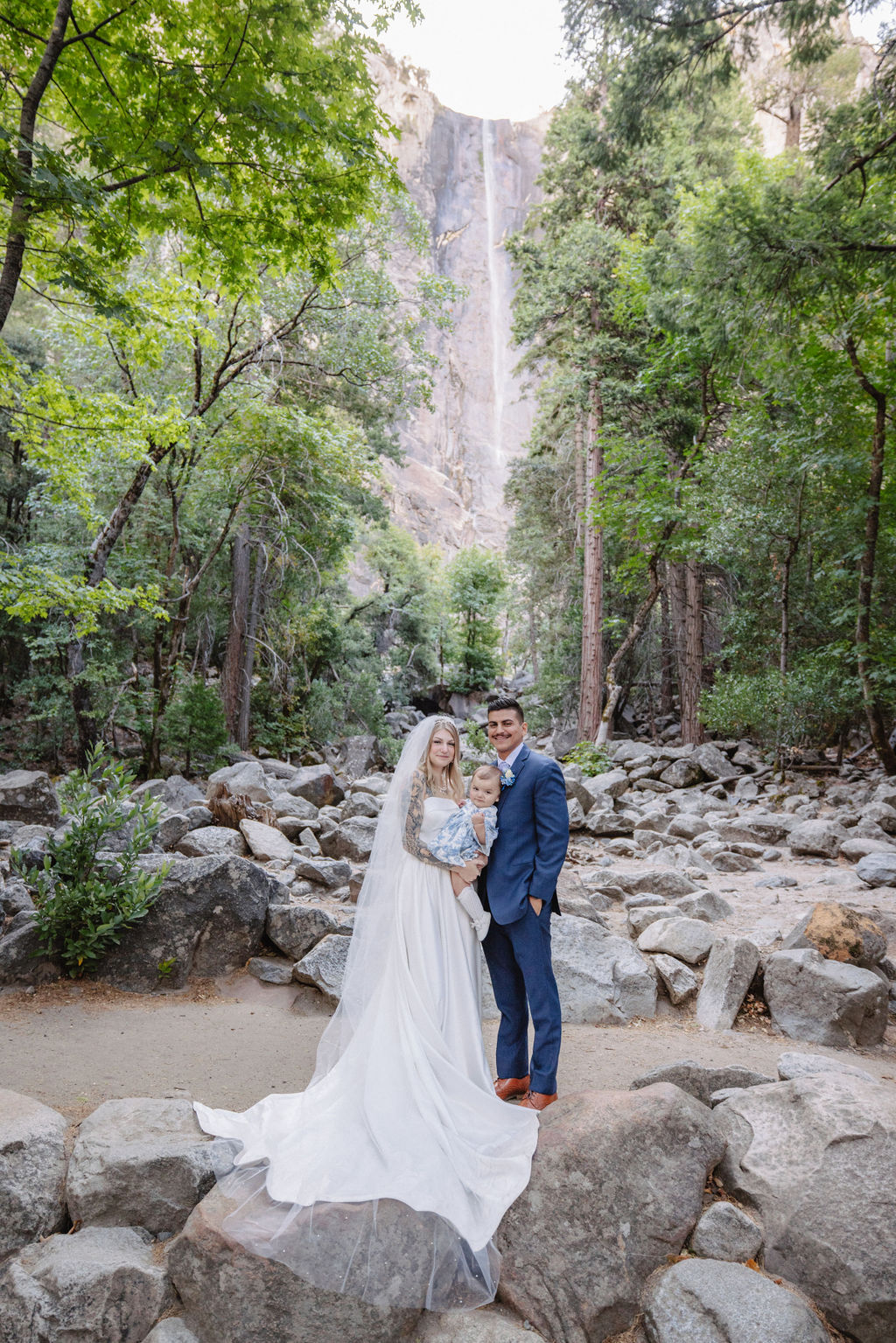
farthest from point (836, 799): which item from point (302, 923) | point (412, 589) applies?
point (412, 589)

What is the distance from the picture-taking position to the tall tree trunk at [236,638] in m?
15.5

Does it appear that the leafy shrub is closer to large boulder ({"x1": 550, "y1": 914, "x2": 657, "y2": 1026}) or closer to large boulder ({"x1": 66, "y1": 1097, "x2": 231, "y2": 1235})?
large boulder ({"x1": 550, "y1": 914, "x2": 657, "y2": 1026})

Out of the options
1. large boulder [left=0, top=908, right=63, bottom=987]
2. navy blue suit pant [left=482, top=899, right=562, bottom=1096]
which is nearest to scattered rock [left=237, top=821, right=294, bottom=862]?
large boulder [left=0, top=908, right=63, bottom=987]

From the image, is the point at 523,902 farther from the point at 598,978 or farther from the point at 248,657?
the point at 248,657

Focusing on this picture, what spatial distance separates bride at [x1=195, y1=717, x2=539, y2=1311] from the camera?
2568 millimetres

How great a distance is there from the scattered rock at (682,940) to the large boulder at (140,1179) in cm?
365

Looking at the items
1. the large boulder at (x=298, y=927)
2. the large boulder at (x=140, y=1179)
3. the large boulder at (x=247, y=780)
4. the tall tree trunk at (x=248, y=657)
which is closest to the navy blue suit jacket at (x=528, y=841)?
the large boulder at (x=140, y=1179)

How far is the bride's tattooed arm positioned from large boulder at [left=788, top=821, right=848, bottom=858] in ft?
22.8

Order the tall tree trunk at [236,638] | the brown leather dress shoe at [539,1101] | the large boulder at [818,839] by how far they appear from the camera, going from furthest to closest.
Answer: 1. the tall tree trunk at [236,638]
2. the large boulder at [818,839]
3. the brown leather dress shoe at [539,1101]

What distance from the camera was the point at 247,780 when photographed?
430 inches

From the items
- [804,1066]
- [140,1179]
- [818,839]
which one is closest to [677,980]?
[804,1066]

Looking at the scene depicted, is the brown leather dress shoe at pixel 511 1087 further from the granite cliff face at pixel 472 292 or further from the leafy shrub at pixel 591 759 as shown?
the granite cliff face at pixel 472 292

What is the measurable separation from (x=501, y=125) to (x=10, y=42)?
8024 centimetres

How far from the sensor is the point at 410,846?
345 cm
